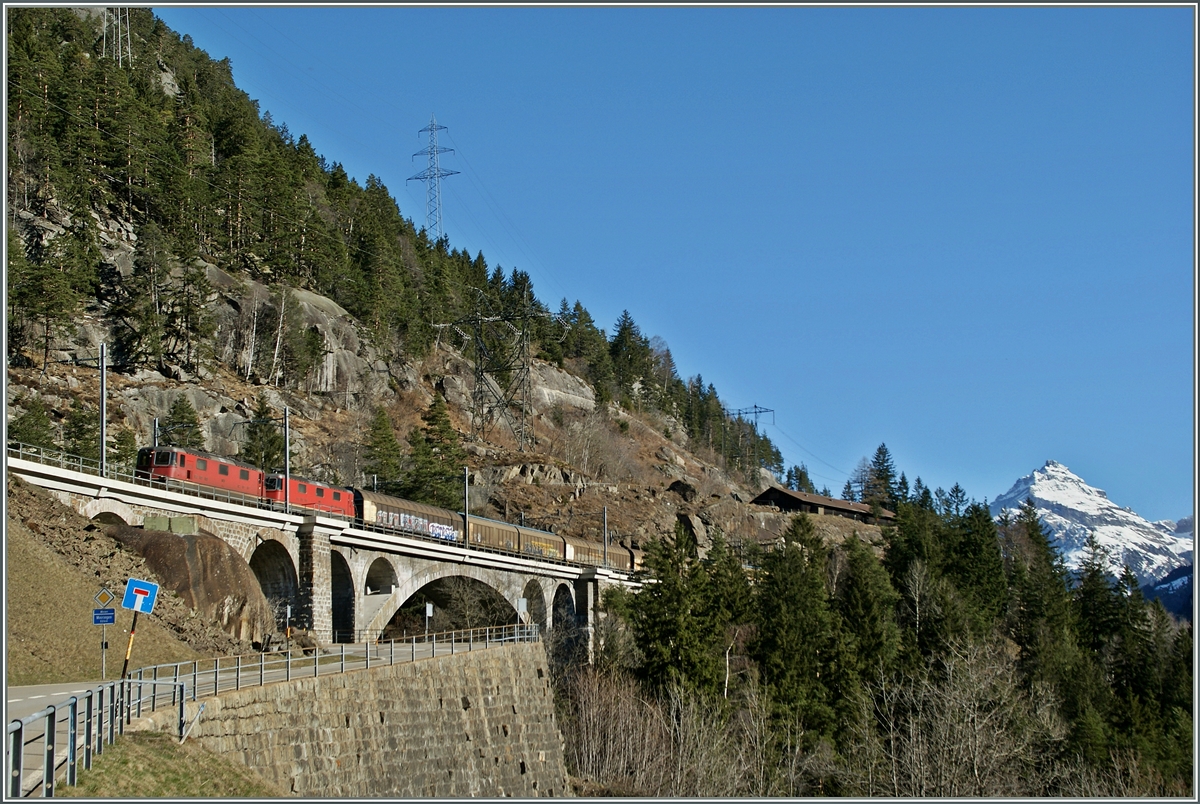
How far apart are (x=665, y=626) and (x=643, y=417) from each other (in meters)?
110

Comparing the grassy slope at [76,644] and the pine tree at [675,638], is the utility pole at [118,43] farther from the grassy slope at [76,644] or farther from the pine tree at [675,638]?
the grassy slope at [76,644]

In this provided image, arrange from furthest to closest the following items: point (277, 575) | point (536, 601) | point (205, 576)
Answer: point (536, 601), point (277, 575), point (205, 576)

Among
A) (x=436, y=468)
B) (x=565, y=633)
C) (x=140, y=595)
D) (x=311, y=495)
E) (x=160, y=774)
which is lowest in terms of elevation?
(x=160, y=774)

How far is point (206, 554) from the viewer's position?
39.4m

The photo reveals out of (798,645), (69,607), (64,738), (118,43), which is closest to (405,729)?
(69,607)

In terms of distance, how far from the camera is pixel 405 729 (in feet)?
96.4

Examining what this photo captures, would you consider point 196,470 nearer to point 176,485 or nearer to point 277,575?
point 176,485

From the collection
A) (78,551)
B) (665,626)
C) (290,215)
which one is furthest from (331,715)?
(290,215)

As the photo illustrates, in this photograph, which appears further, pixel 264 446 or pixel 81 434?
pixel 264 446

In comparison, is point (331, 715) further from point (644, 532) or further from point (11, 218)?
point (644, 532)

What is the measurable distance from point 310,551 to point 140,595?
28735 millimetres

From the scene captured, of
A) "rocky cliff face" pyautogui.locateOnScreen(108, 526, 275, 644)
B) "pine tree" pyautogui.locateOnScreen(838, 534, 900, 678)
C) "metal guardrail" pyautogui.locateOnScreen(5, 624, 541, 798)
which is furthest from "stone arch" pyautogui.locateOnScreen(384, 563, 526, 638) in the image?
"metal guardrail" pyautogui.locateOnScreen(5, 624, 541, 798)

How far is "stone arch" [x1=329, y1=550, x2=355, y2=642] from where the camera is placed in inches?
2108

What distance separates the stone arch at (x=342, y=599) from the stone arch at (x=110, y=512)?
1267cm
